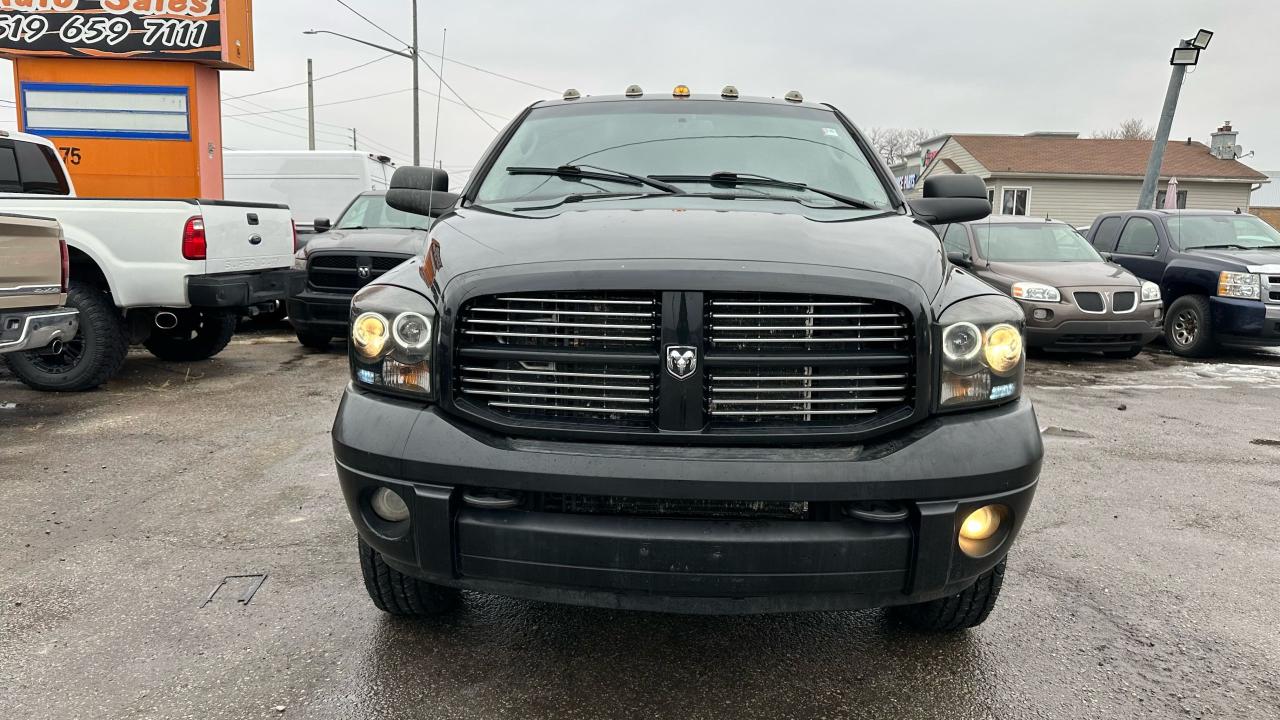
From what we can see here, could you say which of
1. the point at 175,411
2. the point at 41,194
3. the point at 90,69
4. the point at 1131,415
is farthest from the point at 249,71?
the point at 1131,415

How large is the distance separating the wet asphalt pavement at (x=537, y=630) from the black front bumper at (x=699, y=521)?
0.48 meters

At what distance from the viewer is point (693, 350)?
216 cm

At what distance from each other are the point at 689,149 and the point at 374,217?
7.09 metres

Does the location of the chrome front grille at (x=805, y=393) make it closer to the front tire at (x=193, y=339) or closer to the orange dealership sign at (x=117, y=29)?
the front tire at (x=193, y=339)

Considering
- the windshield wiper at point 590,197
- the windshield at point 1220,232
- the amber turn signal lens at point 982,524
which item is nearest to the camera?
the amber turn signal lens at point 982,524

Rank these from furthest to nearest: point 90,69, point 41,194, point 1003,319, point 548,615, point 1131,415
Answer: point 90,69, point 41,194, point 1131,415, point 548,615, point 1003,319

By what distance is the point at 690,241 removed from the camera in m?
2.34

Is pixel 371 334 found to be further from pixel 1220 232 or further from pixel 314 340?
pixel 1220 232

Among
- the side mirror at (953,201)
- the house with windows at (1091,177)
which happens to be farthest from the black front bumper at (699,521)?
the house with windows at (1091,177)

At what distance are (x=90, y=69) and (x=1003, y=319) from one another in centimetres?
1433

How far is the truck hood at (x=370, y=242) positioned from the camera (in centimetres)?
850

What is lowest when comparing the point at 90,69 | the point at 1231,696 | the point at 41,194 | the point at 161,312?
the point at 1231,696

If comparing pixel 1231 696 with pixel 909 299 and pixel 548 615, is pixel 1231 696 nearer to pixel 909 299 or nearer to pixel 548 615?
pixel 909 299

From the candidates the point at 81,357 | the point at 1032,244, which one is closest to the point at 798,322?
the point at 81,357
